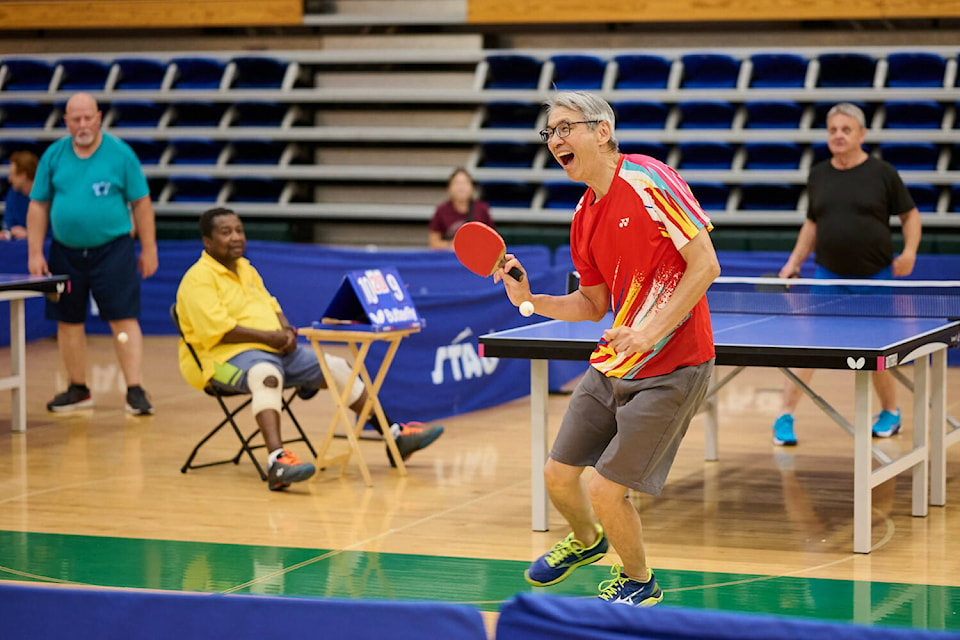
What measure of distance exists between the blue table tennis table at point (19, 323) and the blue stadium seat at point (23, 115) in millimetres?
7639

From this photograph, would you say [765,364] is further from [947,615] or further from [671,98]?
[671,98]

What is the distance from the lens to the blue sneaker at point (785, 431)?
7.50 metres

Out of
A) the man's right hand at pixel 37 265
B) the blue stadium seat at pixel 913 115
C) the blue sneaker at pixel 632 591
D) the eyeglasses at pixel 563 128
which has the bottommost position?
the blue sneaker at pixel 632 591

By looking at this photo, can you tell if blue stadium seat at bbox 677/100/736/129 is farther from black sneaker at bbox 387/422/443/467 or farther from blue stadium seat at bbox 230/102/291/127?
black sneaker at bbox 387/422/443/467

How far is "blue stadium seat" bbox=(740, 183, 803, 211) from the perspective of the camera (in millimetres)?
12594

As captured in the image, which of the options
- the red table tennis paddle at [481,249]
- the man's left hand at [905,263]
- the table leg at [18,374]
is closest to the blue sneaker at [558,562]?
the red table tennis paddle at [481,249]

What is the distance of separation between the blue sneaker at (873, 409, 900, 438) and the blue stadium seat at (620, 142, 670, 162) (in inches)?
220

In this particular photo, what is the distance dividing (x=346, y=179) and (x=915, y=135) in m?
5.73

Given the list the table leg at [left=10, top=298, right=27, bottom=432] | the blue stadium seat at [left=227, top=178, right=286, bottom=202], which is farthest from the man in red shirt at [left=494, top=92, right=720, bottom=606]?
the blue stadium seat at [left=227, top=178, right=286, bottom=202]

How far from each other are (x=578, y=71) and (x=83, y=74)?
5632 mm

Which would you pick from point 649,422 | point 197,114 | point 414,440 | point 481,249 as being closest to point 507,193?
point 197,114

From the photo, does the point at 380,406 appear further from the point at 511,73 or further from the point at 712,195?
the point at 511,73

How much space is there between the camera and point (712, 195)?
12.6 metres

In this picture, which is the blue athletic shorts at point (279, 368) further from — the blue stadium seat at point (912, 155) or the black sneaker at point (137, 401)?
the blue stadium seat at point (912, 155)
